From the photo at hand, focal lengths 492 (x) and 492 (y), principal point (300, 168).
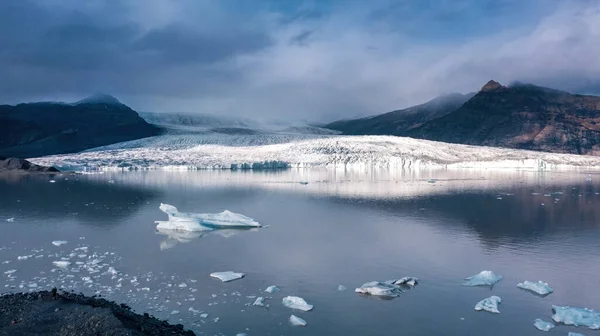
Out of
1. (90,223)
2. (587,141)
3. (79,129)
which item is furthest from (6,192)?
(587,141)

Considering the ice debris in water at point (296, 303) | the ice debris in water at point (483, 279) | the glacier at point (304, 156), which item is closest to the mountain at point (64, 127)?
the glacier at point (304, 156)

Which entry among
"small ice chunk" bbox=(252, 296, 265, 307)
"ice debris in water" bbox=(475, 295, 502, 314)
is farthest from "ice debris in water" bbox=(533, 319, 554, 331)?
"small ice chunk" bbox=(252, 296, 265, 307)

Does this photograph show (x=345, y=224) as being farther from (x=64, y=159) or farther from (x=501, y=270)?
(x=64, y=159)

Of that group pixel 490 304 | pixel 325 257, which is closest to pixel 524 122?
pixel 325 257

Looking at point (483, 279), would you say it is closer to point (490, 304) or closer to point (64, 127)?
point (490, 304)

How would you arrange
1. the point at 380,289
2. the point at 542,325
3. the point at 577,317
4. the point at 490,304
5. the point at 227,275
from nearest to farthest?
1. the point at 542,325
2. the point at 577,317
3. the point at 490,304
4. the point at 380,289
5. the point at 227,275
